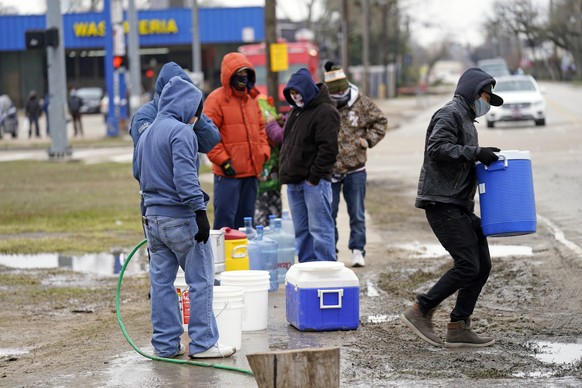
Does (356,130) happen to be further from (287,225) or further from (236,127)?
(236,127)

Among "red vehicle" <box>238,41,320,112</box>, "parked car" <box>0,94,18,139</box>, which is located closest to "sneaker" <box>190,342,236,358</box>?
"red vehicle" <box>238,41,320,112</box>

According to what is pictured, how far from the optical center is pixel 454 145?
25.9ft

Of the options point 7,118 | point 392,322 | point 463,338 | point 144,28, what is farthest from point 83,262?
point 144,28

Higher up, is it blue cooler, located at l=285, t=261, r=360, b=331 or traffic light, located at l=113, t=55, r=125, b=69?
traffic light, located at l=113, t=55, r=125, b=69

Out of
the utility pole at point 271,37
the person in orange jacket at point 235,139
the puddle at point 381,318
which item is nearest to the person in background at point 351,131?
the person in orange jacket at point 235,139

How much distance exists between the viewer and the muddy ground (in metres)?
7.34

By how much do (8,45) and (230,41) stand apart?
1447 cm

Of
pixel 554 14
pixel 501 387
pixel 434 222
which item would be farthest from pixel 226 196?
pixel 554 14

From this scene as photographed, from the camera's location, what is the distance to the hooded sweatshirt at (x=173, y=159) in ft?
24.4

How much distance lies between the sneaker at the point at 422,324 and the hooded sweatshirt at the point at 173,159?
5.87 ft

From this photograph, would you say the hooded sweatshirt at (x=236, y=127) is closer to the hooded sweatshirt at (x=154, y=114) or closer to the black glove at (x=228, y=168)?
the black glove at (x=228, y=168)

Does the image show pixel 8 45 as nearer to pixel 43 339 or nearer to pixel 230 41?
pixel 230 41

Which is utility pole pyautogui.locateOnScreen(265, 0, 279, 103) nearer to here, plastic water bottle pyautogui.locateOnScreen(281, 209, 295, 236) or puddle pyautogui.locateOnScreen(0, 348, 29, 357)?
plastic water bottle pyautogui.locateOnScreen(281, 209, 295, 236)

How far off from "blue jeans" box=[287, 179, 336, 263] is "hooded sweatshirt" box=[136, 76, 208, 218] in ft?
9.09
